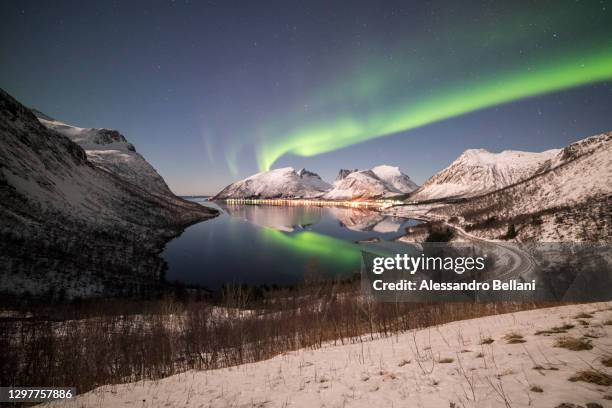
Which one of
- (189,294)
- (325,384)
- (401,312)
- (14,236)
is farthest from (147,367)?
(14,236)

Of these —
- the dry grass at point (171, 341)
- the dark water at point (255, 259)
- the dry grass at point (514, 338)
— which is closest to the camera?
the dry grass at point (514, 338)

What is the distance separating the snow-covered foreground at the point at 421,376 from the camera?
5855mm

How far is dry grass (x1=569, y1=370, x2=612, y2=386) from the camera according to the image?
208 inches

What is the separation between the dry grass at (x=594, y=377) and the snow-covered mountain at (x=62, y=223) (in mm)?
45297

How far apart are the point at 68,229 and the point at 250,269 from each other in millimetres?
35374

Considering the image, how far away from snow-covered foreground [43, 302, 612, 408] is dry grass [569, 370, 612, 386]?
0.16 m

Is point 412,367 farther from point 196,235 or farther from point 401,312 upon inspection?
point 196,235

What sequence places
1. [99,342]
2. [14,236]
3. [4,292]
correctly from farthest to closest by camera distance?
[14,236]
[4,292]
[99,342]

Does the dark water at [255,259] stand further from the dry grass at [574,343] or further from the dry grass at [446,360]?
the dry grass at [574,343]

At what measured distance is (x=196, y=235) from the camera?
3846 inches

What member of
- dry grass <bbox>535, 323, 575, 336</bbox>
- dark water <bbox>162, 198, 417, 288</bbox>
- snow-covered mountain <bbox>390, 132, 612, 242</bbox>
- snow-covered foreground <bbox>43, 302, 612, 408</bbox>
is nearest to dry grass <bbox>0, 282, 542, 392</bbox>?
snow-covered foreground <bbox>43, 302, 612, 408</bbox>

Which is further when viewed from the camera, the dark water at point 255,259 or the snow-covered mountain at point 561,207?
the snow-covered mountain at point 561,207

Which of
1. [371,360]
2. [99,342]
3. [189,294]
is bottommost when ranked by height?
[189,294]

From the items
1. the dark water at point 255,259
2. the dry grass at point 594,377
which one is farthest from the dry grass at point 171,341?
the dark water at point 255,259
